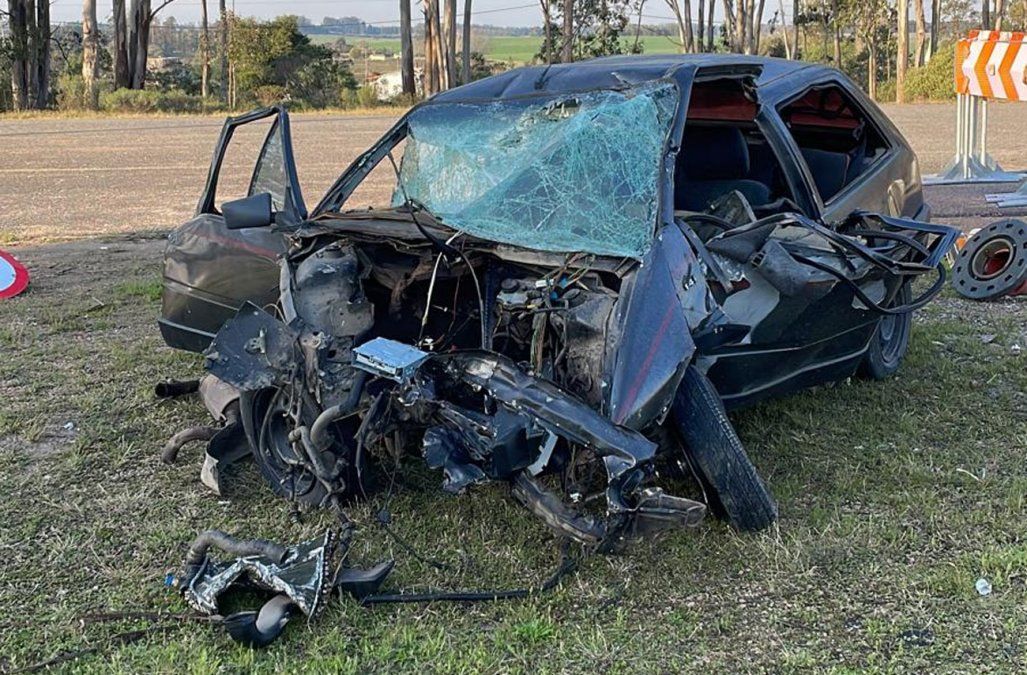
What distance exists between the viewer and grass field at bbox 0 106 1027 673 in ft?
10.1

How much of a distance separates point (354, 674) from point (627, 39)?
159 ft

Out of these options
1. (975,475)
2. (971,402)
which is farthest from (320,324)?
(971,402)

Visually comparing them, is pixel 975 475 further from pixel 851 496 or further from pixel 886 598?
pixel 886 598

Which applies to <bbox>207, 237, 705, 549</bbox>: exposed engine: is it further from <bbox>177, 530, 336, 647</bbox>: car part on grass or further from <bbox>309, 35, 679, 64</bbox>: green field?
<bbox>309, 35, 679, 64</bbox>: green field

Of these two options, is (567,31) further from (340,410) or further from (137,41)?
(340,410)

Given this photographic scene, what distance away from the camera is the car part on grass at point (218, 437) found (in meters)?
4.11

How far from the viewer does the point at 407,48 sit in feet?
120

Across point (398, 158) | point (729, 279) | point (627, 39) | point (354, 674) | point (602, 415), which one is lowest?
point (354, 674)

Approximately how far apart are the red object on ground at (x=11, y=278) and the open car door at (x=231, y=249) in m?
2.86

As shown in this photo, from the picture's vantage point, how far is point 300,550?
3.44m

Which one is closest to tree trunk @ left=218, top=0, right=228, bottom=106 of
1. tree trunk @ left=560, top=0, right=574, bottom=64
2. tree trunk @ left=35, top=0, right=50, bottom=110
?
tree trunk @ left=35, top=0, right=50, bottom=110

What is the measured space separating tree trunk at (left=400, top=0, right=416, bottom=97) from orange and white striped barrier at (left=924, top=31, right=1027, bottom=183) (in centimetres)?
2650

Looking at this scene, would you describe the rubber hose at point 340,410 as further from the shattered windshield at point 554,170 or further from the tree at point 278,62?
the tree at point 278,62

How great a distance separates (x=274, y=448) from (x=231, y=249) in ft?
4.20
